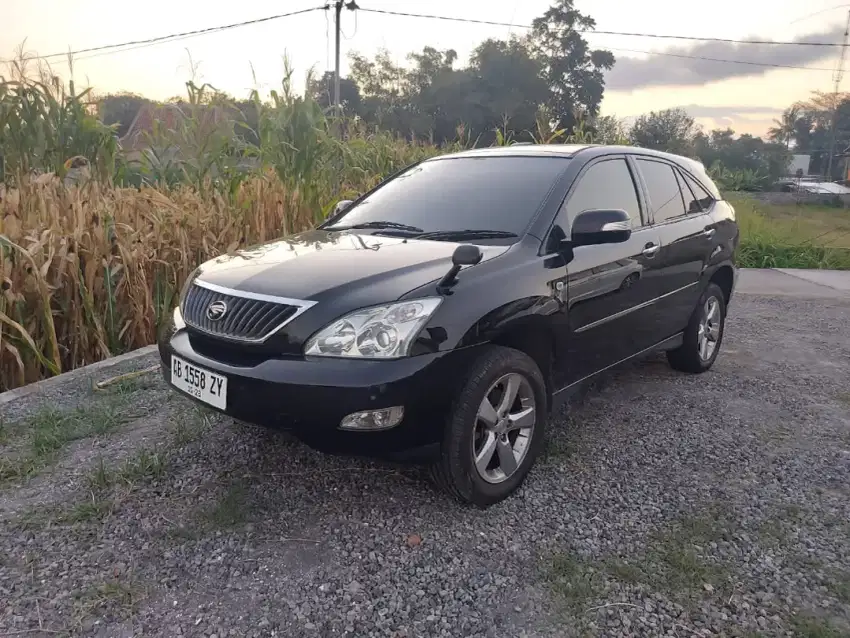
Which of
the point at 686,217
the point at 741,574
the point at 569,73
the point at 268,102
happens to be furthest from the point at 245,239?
the point at 569,73

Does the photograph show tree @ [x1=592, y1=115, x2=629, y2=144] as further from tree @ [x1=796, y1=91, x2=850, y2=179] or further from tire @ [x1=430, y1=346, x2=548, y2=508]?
tree @ [x1=796, y1=91, x2=850, y2=179]

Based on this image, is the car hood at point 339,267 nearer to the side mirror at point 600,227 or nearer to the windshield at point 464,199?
the windshield at point 464,199

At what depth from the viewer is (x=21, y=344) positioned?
13.4 ft

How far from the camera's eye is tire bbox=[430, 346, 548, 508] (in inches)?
97.7

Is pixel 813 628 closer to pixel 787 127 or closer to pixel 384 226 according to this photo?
pixel 384 226

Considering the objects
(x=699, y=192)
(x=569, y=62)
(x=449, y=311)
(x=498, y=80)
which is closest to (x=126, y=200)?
(x=449, y=311)

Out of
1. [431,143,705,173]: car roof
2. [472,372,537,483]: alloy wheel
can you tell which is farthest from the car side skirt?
[431,143,705,173]: car roof

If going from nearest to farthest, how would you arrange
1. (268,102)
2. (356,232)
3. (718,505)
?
(718,505)
(356,232)
(268,102)

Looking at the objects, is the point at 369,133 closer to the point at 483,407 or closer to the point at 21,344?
the point at 21,344

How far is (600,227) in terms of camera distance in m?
2.98

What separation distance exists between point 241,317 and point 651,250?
2323 millimetres

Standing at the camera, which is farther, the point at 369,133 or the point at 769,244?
the point at 769,244

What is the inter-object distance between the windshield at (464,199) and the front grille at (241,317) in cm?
97

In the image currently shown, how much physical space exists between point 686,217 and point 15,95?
216 inches
